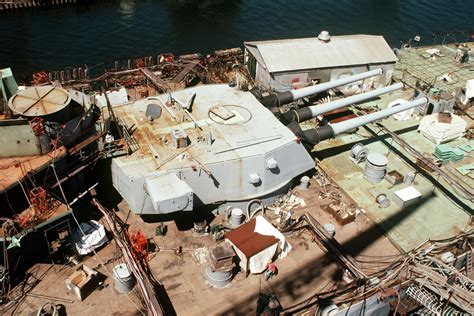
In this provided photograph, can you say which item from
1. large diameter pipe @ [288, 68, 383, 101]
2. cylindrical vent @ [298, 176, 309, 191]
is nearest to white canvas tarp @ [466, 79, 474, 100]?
large diameter pipe @ [288, 68, 383, 101]

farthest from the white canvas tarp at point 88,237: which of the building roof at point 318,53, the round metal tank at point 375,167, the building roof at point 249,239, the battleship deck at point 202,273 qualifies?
the building roof at point 318,53

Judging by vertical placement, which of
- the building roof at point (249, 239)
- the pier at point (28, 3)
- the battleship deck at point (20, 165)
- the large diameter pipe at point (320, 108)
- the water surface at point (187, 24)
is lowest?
the water surface at point (187, 24)

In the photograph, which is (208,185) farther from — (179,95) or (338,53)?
(338,53)

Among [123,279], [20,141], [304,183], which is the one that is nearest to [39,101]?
[20,141]

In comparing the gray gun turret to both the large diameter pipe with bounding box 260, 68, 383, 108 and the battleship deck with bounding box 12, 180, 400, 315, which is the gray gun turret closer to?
the large diameter pipe with bounding box 260, 68, 383, 108

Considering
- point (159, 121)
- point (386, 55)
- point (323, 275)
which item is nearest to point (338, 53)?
point (386, 55)

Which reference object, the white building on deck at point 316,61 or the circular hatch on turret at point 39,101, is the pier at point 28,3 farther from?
the circular hatch on turret at point 39,101
